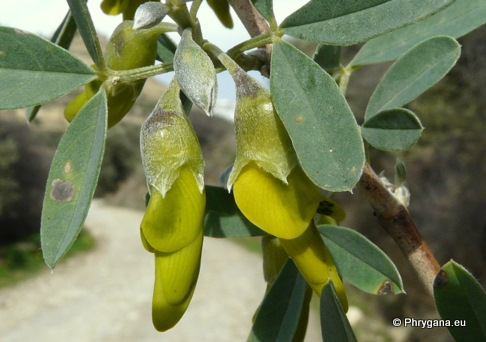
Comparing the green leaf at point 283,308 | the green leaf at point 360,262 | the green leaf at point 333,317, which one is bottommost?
the green leaf at point 283,308

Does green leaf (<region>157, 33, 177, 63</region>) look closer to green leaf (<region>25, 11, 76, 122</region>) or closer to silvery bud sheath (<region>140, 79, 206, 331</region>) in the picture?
green leaf (<region>25, 11, 76, 122</region>)

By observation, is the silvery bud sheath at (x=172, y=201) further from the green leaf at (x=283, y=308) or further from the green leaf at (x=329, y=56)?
the green leaf at (x=329, y=56)

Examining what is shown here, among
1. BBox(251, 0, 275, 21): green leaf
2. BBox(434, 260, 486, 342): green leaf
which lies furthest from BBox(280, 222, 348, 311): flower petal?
BBox(251, 0, 275, 21): green leaf

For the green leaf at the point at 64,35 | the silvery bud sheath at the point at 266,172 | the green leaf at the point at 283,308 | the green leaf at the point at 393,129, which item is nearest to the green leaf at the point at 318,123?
the silvery bud sheath at the point at 266,172

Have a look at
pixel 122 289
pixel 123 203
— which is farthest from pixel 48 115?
pixel 122 289

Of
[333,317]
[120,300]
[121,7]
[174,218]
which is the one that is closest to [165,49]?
[121,7]

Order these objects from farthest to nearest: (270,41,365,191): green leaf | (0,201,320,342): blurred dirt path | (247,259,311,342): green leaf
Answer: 1. (0,201,320,342): blurred dirt path
2. (247,259,311,342): green leaf
3. (270,41,365,191): green leaf
